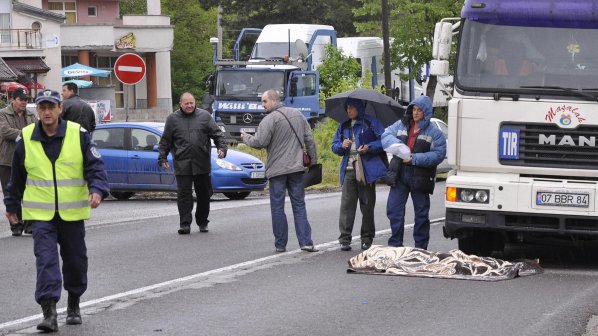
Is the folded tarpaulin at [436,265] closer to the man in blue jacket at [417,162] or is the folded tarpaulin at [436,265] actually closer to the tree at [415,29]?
the man in blue jacket at [417,162]

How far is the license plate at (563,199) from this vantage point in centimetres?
1266

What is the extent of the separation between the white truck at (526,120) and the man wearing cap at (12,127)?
6228 millimetres

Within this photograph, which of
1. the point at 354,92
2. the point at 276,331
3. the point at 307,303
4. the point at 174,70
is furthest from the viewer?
the point at 174,70

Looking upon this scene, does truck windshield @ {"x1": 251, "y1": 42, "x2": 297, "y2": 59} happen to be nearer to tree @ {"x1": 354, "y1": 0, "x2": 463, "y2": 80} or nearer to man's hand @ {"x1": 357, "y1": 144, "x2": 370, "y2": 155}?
tree @ {"x1": 354, "y1": 0, "x2": 463, "y2": 80}

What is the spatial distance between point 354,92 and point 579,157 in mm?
2785

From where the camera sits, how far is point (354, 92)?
14398 mm

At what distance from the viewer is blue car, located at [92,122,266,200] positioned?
23.7 meters

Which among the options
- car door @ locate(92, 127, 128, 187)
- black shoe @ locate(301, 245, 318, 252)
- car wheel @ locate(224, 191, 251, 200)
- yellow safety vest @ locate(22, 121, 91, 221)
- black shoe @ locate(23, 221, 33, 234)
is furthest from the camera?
car wheel @ locate(224, 191, 251, 200)

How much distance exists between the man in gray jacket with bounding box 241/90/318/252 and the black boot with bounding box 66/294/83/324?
16.1 ft

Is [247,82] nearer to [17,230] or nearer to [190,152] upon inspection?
[190,152]

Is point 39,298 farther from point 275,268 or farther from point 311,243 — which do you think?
point 311,243

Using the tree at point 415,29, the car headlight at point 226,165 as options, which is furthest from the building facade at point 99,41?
the car headlight at point 226,165

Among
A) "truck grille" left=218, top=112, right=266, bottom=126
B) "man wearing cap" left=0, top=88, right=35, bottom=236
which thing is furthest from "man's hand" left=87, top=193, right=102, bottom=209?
"truck grille" left=218, top=112, right=266, bottom=126

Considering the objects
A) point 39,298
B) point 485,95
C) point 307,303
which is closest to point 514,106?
point 485,95
